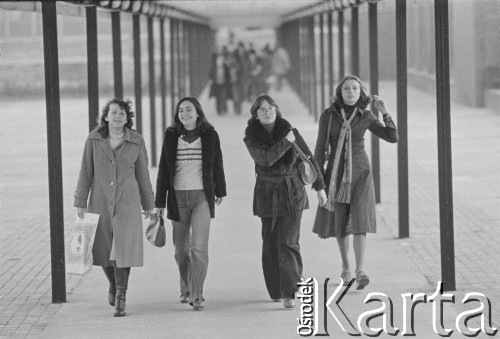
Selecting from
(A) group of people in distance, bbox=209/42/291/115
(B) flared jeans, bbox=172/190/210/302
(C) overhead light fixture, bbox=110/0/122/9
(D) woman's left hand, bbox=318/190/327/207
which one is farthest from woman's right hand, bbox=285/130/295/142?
(A) group of people in distance, bbox=209/42/291/115

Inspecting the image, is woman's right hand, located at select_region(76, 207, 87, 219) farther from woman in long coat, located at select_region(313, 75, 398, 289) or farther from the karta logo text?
woman in long coat, located at select_region(313, 75, 398, 289)

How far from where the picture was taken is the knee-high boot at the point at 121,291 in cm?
918

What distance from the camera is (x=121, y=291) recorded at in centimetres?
920

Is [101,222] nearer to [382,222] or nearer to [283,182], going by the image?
[283,182]

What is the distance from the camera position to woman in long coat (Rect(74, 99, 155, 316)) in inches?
365

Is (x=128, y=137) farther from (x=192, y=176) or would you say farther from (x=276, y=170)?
(x=276, y=170)

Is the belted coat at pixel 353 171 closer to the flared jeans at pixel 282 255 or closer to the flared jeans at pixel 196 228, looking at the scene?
the flared jeans at pixel 282 255

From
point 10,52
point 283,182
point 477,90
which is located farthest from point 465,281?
point 10,52

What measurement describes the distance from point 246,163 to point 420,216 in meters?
6.29

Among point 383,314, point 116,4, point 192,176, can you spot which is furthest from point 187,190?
point 116,4

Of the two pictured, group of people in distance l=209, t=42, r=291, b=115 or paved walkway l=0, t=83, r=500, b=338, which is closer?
paved walkway l=0, t=83, r=500, b=338

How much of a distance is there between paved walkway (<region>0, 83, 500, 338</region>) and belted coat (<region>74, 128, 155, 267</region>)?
449mm

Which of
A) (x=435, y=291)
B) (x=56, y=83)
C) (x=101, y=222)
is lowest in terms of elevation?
(x=435, y=291)

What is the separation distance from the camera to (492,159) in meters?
21.1
